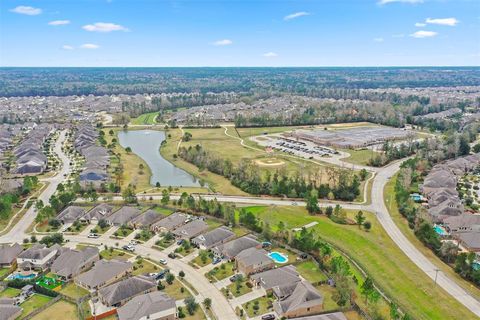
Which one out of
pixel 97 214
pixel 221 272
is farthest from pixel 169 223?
pixel 221 272

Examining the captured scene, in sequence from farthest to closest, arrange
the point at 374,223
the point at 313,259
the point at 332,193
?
the point at 332,193, the point at 374,223, the point at 313,259

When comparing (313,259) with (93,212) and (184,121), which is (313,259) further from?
(184,121)

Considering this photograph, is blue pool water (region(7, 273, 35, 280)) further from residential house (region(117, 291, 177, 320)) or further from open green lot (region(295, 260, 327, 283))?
open green lot (region(295, 260, 327, 283))

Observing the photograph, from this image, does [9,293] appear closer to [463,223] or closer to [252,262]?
[252,262]

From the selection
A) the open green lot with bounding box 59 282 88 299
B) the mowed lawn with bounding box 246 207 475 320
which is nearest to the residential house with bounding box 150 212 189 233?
the mowed lawn with bounding box 246 207 475 320

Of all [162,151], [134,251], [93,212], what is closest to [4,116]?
[162,151]
